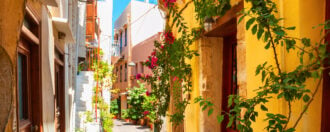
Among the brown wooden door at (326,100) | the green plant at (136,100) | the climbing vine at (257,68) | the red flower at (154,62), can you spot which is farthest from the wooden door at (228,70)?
the green plant at (136,100)

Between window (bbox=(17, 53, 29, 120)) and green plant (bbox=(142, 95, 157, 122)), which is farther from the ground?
window (bbox=(17, 53, 29, 120))

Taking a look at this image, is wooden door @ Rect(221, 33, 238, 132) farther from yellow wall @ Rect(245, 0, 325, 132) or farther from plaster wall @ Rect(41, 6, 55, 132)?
plaster wall @ Rect(41, 6, 55, 132)

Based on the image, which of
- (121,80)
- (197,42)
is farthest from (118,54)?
(197,42)

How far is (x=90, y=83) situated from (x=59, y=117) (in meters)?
5.72

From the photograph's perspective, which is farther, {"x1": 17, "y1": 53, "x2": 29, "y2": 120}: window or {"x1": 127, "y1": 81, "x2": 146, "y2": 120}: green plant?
{"x1": 127, "y1": 81, "x2": 146, "y2": 120}: green plant

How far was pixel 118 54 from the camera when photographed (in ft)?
89.7

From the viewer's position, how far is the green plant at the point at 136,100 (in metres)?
19.0

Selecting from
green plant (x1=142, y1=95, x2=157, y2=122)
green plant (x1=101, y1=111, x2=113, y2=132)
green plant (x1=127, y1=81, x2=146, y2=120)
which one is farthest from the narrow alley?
green plant (x1=127, y1=81, x2=146, y2=120)

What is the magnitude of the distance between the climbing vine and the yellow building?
2.5 inches

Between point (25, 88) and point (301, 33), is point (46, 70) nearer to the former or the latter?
point (25, 88)

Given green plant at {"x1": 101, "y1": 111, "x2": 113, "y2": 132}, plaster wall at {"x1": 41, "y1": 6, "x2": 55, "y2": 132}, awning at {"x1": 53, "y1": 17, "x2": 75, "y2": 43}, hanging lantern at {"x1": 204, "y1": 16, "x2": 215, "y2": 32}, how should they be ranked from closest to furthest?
plaster wall at {"x1": 41, "y1": 6, "x2": 55, "y2": 132}
hanging lantern at {"x1": 204, "y1": 16, "x2": 215, "y2": 32}
awning at {"x1": 53, "y1": 17, "x2": 75, "y2": 43}
green plant at {"x1": 101, "y1": 111, "x2": 113, "y2": 132}

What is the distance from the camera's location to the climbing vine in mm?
1681

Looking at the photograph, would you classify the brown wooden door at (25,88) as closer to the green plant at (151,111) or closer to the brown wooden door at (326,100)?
the brown wooden door at (326,100)

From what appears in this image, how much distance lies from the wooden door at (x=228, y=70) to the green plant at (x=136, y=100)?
1488 centimetres
